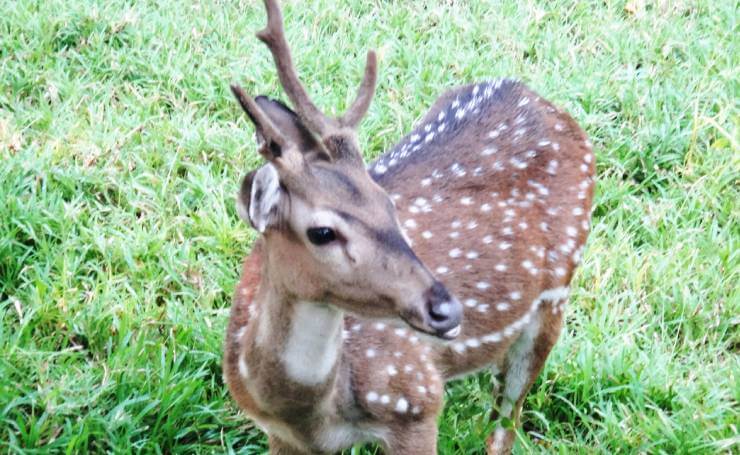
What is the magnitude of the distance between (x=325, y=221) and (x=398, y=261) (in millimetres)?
219

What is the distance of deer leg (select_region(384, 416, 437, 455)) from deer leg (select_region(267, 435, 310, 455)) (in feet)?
1.07

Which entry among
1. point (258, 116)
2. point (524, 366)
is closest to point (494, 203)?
point (524, 366)

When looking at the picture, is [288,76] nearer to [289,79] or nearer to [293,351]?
[289,79]

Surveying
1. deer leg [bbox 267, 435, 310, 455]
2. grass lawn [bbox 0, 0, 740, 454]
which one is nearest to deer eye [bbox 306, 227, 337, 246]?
deer leg [bbox 267, 435, 310, 455]

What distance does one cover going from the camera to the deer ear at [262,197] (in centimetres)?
296

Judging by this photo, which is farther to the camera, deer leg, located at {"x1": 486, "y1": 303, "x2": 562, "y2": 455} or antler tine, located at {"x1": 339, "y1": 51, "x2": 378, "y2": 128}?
deer leg, located at {"x1": 486, "y1": 303, "x2": 562, "y2": 455}

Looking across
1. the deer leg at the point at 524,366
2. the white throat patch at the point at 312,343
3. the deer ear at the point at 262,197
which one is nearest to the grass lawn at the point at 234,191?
the deer leg at the point at 524,366

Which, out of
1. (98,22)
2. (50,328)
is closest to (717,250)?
(50,328)

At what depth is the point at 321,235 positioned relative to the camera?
2.93 metres

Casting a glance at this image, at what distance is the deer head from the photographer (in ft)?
9.48

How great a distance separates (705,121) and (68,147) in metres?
3.24

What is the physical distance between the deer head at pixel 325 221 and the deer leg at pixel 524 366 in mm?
1368

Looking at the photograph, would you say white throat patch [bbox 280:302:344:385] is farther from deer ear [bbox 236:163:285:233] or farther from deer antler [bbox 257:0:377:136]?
deer antler [bbox 257:0:377:136]

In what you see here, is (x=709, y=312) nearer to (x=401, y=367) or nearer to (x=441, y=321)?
(x=401, y=367)
